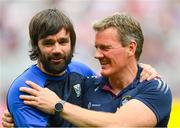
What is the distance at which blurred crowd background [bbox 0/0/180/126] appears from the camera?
973cm

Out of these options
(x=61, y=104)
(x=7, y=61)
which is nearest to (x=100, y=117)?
(x=61, y=104)

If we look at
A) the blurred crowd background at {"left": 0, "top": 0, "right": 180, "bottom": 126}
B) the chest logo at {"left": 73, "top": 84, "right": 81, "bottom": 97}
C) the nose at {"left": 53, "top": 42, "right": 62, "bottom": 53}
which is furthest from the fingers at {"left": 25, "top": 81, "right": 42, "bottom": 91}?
the blurred crowd background at {"left": 0, "top": 0, "right": 180, "bottom": 126}

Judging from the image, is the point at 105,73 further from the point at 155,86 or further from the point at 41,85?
the point at 41,85

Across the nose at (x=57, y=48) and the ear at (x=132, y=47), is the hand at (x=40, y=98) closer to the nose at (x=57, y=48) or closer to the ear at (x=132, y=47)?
the nose at (x=57, y=48)

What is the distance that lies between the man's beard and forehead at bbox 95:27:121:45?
1.00 ft

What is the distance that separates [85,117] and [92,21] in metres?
4.62

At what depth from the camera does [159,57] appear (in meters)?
9.83

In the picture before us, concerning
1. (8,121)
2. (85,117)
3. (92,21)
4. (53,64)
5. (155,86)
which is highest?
(53,64)

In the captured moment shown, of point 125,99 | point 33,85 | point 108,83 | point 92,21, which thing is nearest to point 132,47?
point 108,83

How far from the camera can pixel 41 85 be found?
17.5 feet

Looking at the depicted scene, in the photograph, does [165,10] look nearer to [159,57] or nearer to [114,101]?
[159,57]

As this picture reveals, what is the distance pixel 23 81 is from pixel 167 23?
4.90m

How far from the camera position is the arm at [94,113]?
5199 mm

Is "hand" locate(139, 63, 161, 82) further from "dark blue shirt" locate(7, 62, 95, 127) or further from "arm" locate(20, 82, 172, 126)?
"dark blue shirt" locate(7, 62, 95, 127)
